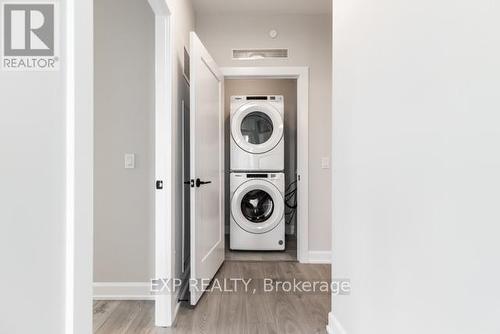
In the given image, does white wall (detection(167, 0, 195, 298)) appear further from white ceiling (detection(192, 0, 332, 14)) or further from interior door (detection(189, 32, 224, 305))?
white ceiling (detection(192, 0, 332, 14))

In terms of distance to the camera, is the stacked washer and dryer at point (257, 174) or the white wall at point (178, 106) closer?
the white wall at point (178, 106)

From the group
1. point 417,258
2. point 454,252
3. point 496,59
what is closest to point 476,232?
point 454,252

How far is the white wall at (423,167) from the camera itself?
0.77m

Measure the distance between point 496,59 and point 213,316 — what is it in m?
2.08

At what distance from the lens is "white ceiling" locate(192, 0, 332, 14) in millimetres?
3119

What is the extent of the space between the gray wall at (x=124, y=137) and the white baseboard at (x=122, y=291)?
0.04 meters

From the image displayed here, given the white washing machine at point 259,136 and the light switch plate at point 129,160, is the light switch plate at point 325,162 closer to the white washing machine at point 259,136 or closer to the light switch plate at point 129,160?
the white washing machine at point 259,136

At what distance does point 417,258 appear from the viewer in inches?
40.8

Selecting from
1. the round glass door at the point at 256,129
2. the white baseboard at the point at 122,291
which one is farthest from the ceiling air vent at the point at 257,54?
the white baseboard at the point at 122,291

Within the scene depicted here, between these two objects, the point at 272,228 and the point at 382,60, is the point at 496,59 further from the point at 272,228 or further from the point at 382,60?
the point at 272,228

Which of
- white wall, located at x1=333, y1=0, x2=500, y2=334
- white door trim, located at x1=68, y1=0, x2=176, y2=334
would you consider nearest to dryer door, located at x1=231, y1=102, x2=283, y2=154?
white wall, located at x1=333, y1=0, x2=500, y2=334
